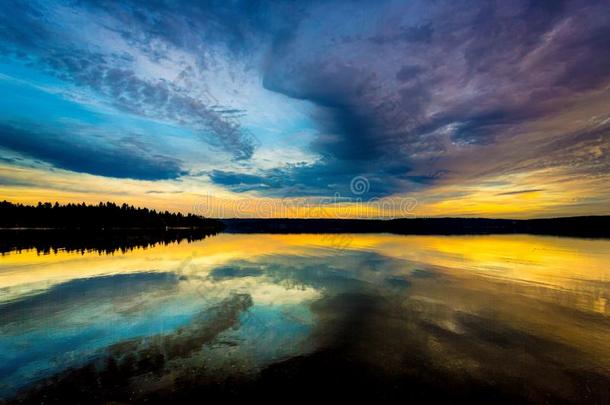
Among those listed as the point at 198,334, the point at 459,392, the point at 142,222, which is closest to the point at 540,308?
Result: the point at 459,392

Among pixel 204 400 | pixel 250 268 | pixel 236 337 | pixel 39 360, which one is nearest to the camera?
pixel 204 400

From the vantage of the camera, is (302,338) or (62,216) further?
(62,216)

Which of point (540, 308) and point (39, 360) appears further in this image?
point (540, 308)

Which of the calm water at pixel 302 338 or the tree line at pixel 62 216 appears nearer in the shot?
the calm water at pixel 302 338

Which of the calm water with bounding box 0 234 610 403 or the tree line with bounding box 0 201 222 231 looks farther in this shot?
the tree line with bounding box 0 201 222 231

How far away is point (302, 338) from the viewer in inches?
449

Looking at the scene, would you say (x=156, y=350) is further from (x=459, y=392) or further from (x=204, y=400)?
(x=459, y=392)

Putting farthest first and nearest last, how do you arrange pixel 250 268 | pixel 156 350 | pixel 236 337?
pixel 250 268 < pixel 236 337 < pixel 156 350

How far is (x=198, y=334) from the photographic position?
11617 millimetres

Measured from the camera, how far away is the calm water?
796 cm

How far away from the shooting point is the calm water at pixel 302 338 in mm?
7957

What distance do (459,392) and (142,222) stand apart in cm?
19442

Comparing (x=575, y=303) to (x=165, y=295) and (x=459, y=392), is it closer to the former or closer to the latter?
(x=459, y=392)

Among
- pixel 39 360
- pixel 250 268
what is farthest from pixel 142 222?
pixel 39 360
